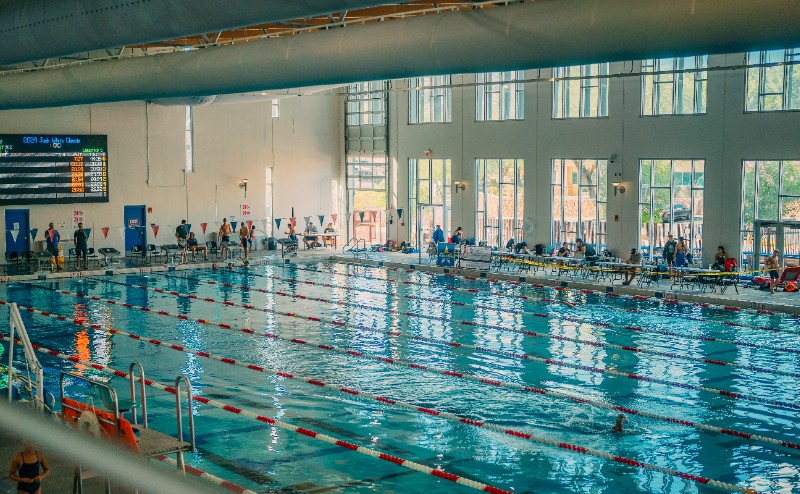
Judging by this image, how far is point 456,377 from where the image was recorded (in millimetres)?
15102

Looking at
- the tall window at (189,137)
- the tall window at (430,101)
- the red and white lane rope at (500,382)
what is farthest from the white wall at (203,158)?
the red and white lane rope at (500,382)

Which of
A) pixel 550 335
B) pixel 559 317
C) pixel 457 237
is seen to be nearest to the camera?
pixel 550 335

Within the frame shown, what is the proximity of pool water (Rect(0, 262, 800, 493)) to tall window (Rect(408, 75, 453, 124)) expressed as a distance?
1010 cm

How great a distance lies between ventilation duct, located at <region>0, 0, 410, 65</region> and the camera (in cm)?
1017

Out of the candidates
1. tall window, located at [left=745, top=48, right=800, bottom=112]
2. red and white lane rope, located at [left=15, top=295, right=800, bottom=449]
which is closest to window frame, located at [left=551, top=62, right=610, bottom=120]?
tall window, located at [left=745, top=48, right=800, bottom=112]

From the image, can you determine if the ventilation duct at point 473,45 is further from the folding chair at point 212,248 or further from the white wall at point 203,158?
the folding chair at point 212,248

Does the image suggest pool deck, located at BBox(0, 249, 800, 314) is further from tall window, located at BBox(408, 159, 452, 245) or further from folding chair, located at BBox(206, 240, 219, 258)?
tall window, located at BBox(408, 159, 452, 245)

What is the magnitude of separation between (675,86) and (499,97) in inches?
265

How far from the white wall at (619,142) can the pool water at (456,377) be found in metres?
4.53

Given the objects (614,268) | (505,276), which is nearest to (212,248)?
(505,276)

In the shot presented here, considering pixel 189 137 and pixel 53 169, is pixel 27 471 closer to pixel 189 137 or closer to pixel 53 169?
pixel 53 169

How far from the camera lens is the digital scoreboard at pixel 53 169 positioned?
96.0ft

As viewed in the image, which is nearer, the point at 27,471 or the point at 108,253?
the point at 27,471

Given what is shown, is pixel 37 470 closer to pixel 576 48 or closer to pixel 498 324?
pixel 576 48
